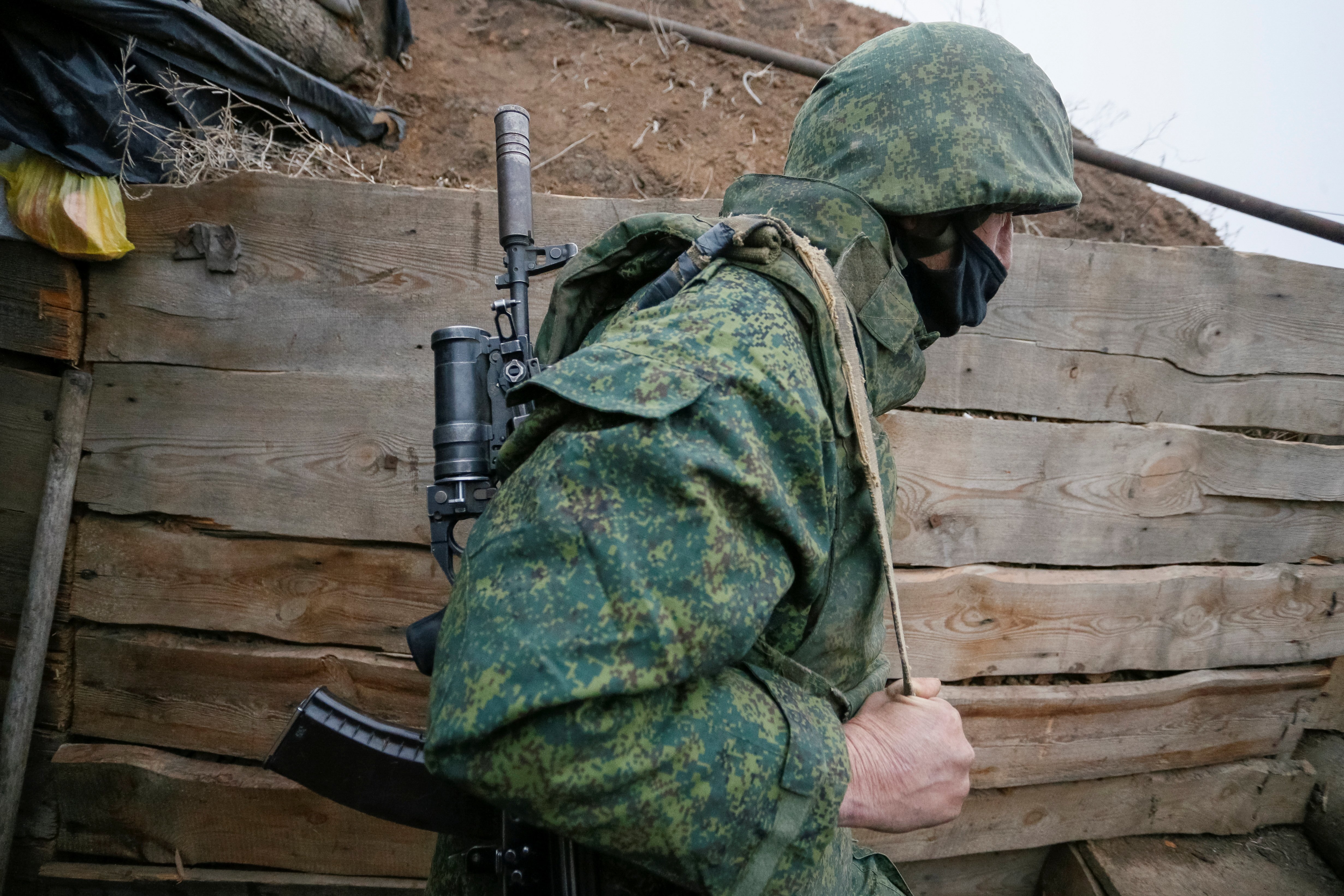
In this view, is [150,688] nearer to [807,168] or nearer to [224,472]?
[224,472]

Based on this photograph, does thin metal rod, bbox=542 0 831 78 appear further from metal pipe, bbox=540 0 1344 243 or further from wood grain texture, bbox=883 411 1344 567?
wood grain texture, bbox=883 411 1344 567

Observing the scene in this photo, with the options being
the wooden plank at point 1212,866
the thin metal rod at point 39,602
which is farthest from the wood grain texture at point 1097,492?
the thin metal rod at point 39,602

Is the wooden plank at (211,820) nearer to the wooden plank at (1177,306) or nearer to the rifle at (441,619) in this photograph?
the rifle at (441,619)

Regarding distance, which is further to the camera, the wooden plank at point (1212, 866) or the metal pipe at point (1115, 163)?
the metal pipe at point (1115, 163)

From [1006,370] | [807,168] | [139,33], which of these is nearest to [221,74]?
[139,33]

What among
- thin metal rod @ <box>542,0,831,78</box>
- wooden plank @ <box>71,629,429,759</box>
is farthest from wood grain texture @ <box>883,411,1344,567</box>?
thin metal rod @ <box>542,0,831,78</box>

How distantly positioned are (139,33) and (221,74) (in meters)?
0.28

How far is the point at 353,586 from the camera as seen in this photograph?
7.50 feet

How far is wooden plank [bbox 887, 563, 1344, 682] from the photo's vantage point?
8.14 feet

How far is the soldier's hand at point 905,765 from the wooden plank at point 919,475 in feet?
3.97

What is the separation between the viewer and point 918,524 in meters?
2.41

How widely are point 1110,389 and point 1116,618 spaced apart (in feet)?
2.71

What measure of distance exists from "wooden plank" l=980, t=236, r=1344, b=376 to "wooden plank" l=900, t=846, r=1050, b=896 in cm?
197

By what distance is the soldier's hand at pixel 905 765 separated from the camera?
3.67 feet
